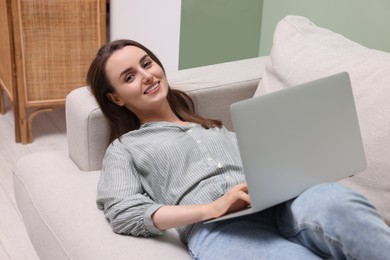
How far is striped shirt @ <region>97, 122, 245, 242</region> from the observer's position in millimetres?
1511

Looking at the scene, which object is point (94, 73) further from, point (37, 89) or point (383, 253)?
point (37, 89)

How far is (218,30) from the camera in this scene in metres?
2.60

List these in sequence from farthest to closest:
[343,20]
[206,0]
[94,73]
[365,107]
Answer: [206,0] < [343,20] < [94,73] < [365,107]

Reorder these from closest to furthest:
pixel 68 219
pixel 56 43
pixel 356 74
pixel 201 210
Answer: pixel 201 210
pixel 68 219
pixel 356 74
pixel 56 43

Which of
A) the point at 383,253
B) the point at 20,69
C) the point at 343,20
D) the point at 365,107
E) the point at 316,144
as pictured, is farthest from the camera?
the point at 20,69

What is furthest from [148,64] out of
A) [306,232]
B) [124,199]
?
[306,232]

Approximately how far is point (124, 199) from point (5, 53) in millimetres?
1673

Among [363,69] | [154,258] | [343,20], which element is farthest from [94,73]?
[343,20]

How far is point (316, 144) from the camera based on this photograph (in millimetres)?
1396

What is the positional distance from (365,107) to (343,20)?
65 centimetres

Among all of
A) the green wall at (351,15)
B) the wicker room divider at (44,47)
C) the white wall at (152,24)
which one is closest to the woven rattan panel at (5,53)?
the wicker room divider at (44,47)

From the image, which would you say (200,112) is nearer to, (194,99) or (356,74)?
(194,99)

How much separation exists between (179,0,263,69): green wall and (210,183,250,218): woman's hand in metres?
1.27

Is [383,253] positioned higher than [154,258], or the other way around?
[383,253]
